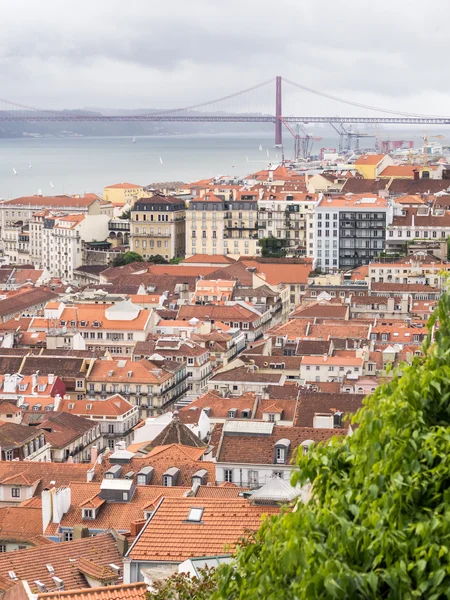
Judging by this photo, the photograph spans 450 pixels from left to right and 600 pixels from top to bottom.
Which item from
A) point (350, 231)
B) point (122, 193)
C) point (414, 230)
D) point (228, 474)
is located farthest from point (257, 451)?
point (122, 193)

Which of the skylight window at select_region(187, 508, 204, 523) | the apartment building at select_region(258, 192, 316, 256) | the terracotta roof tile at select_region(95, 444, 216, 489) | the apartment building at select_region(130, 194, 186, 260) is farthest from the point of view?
the apartment building at select_region(130, 194, 186, 260)

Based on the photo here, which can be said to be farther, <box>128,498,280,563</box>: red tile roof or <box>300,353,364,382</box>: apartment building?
<box>300,353,364,382</box>: apartment building

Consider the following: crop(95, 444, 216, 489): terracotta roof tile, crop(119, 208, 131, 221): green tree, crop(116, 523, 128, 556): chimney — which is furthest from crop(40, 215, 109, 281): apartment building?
crop(116, 523, 128, 556): chimney

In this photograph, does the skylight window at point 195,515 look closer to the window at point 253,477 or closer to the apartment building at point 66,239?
the window at point 253,477

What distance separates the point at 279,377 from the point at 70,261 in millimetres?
32350

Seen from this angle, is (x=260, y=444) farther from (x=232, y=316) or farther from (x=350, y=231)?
(x=350, y=231)

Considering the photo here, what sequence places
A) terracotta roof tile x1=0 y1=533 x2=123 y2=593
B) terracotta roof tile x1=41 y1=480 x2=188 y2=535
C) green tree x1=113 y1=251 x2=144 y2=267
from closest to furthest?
terracotta roof tile x1=0 y1=533 x2=123 y2=593
terracotta roof tile x1=41 y1=480 x2=188 y2=535
green tree x1=113 y1=251 x2=144 y2=267

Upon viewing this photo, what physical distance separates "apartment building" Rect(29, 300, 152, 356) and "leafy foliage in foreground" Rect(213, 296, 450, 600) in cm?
3479

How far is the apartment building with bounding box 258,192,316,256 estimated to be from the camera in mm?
62031

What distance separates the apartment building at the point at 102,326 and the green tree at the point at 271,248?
18.8 m

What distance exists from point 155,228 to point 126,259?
10.0 feet

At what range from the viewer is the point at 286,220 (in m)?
62.4

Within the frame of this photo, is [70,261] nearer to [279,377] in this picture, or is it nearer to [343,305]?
[343,305]

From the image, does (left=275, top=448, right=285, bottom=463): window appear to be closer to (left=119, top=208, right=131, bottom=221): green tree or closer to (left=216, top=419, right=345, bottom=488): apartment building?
(left=216, top=419, right=345, bottom=488): apartment building
